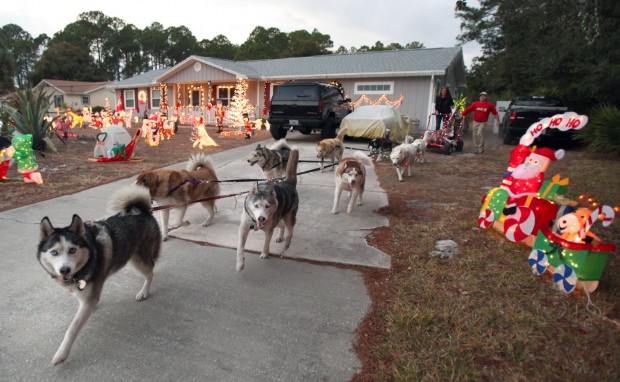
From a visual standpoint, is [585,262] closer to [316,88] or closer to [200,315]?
[200,315]

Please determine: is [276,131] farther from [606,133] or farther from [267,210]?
[606,133]

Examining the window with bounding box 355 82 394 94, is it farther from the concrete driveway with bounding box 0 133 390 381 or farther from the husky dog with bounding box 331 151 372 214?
the concrete driveway with bounding box 0 133 390 381

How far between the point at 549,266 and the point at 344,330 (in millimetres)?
2241

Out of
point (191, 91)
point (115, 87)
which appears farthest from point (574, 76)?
point (115, 87)

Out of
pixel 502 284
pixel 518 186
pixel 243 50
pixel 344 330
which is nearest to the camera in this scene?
pixel 344 330

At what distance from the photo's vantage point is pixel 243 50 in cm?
5588

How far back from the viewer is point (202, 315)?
2.78 meters

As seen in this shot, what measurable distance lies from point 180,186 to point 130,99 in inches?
1092

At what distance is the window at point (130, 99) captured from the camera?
27062 millimetres

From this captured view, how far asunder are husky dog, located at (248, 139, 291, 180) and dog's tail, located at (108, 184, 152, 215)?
3553 mm

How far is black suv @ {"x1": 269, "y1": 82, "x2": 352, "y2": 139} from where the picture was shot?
12305 millimetres

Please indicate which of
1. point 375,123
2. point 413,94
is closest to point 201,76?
point 413,94

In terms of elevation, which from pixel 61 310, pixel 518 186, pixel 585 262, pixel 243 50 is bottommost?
pixel 61 310

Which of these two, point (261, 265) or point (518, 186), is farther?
point (518, 186)
